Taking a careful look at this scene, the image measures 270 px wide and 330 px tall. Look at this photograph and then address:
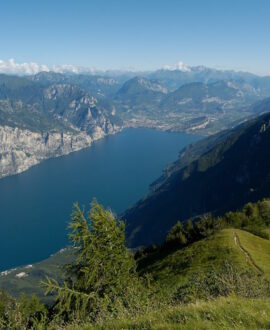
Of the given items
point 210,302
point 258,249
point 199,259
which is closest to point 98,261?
point 210,302

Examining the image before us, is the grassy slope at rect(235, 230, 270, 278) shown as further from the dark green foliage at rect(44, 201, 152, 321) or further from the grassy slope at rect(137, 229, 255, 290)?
the dark green foliage at rect(44, 201, 152, 321)

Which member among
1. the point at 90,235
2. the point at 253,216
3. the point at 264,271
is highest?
the point at 90,235

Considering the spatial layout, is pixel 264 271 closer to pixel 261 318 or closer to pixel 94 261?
pixel 94 261

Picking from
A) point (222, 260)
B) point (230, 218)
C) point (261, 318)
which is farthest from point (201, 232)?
point (261, 318)

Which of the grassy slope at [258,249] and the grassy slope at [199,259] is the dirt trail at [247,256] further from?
the grassy slope at [199,259]

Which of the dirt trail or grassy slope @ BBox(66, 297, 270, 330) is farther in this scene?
the dirt trail

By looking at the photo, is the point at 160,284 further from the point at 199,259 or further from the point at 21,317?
the point at 21,317

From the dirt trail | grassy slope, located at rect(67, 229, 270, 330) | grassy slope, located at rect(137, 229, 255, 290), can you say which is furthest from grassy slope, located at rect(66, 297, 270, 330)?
the dirt trail

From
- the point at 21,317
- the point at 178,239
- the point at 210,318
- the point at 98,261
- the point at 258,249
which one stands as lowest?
the point at 178,239

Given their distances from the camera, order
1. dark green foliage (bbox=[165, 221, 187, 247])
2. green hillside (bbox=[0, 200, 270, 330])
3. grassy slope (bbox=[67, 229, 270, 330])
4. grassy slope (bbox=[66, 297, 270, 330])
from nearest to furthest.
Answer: grassy slope (bbox=[66, 297, 270, 330]), grassy slope (bbox=[67, 229, 270, 330]), green hillside (bbox=[0, 200, 270, 330]), dark green foliage (bbox=[165, 221, 187, 247])
